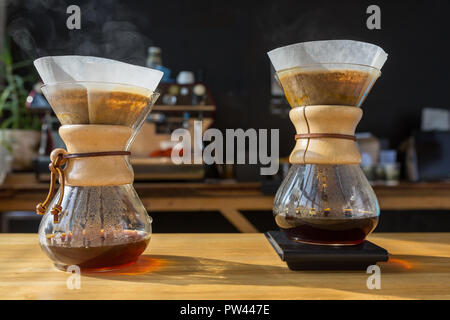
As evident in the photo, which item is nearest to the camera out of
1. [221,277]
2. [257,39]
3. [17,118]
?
[221,277]

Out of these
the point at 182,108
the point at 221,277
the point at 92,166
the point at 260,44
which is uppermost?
the point at 260,44

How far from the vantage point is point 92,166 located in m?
0.52

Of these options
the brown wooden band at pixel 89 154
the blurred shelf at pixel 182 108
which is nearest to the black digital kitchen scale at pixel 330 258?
the brown wooden band at pixel 89 154

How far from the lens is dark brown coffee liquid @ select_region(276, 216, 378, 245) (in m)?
0.56

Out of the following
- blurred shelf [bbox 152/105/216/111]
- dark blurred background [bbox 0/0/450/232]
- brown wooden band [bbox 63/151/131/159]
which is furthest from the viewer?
dark blurred background [bbox 0/0/450/232]

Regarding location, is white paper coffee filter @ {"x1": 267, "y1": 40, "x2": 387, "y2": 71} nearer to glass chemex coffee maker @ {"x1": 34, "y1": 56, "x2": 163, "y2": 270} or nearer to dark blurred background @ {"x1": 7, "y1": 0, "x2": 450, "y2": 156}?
glass chemex coffee maker @ {"x1": 34, "y1": 56, "x2": 163, "y2": 270}

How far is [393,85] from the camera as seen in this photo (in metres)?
3.15

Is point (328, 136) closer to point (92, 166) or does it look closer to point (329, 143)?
point (329, 143)

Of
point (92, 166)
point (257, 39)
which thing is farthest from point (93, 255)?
point (257, 39)

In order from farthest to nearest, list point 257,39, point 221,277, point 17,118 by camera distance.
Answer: point 257,39, point 17,118, point 221,277

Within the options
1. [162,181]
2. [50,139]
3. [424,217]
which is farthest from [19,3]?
[424,217]

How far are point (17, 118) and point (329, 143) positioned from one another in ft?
8.77

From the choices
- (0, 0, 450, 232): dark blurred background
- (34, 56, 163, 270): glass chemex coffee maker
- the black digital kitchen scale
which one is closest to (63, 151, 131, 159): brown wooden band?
(34, 56, 163, 270): glass chemex coffee maker

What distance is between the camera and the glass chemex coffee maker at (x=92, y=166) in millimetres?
510
